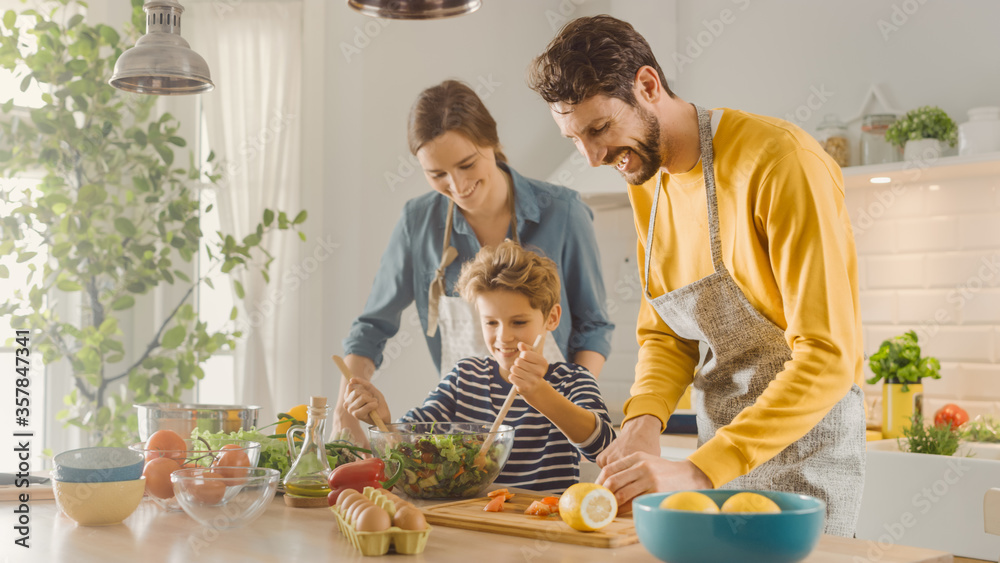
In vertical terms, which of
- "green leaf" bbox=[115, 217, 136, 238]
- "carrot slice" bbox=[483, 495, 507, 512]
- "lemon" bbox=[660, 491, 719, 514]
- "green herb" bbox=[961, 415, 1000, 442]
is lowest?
"green herb" bbox=[961, 415, 1000, 442]

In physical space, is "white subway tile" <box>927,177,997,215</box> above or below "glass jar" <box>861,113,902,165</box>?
below

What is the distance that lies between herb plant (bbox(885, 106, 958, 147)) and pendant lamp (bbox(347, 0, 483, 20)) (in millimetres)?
1910

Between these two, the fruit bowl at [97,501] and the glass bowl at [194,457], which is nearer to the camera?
the fruit bowl at [97,501]

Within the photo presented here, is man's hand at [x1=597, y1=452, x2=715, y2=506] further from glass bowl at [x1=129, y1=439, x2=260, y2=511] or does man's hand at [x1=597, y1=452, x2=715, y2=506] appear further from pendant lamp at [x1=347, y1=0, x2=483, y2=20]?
pendant lamp at [x1=347, y1=0, x2=483, y2=20]

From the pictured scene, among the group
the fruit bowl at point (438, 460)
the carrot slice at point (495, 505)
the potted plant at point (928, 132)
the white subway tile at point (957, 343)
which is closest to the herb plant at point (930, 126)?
the potted plant at point (928, 132)

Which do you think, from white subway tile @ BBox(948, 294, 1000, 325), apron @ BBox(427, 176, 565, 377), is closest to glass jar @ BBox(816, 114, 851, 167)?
white subway tile @ BBox(948, 294, 1000, 325)

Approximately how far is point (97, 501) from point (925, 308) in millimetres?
2742

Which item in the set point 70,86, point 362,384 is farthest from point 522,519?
point 70,86

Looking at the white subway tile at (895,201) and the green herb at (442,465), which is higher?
the white subway tile at (895,201)

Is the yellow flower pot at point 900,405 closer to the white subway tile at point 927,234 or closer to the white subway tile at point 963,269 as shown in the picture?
the white subway tile at point 963,269

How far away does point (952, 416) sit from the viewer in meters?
2.82

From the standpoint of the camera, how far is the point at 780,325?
4.87ft

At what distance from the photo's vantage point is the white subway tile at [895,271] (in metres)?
3.07

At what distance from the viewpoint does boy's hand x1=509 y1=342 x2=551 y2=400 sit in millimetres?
1547
